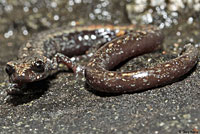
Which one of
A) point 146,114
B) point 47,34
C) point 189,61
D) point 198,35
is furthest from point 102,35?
point 146,114

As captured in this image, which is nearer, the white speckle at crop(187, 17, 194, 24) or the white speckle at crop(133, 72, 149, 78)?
the white speckle at crop(133, 72, 149, 78)

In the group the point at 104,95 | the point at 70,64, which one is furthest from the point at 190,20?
the point at 104,95

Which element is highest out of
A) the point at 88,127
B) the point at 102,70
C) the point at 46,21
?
the point at 46,21

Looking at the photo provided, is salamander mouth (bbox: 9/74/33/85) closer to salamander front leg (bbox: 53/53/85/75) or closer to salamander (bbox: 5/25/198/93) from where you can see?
salamander (bbox: 5/25/198/93)

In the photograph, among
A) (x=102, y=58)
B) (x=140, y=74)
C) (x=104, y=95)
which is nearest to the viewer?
(x=140, y=74)

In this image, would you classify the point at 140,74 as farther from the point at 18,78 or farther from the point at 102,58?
the point at 18,78

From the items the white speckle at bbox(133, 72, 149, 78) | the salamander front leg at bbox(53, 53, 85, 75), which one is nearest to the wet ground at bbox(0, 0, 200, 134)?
the salamander front leg at bbox(53, 53, 85, 75)

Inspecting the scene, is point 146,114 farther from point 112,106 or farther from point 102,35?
point 102,35
